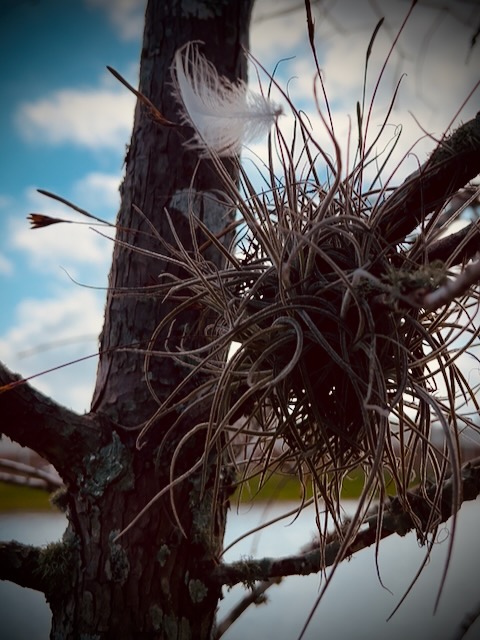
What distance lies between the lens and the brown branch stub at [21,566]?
23.8 inches

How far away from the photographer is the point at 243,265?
1.79ft

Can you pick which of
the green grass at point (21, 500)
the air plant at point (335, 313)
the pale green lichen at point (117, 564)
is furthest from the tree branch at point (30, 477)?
the air plant at point (335, 313)

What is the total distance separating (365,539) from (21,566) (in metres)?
0.38

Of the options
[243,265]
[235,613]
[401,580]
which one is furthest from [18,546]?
[401,580]

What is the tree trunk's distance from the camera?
594 millimetres

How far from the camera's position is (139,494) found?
2.03ft

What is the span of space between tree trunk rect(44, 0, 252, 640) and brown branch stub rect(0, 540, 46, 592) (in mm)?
19

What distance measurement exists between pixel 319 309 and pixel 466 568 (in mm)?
911

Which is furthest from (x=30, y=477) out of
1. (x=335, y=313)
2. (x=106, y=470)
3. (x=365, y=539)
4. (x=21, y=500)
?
(x=335, y=313)

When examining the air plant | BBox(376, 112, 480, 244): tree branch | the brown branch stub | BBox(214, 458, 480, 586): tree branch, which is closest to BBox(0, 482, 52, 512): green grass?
the brown branch stub

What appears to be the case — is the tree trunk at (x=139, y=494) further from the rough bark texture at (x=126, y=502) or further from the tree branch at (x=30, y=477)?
the tree branch at (x=30, y=477)

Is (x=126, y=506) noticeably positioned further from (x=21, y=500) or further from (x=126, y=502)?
(x=21, y=500)

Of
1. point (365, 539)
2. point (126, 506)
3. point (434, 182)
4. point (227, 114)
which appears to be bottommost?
point (365, 539)

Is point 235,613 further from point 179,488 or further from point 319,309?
point 319,309
